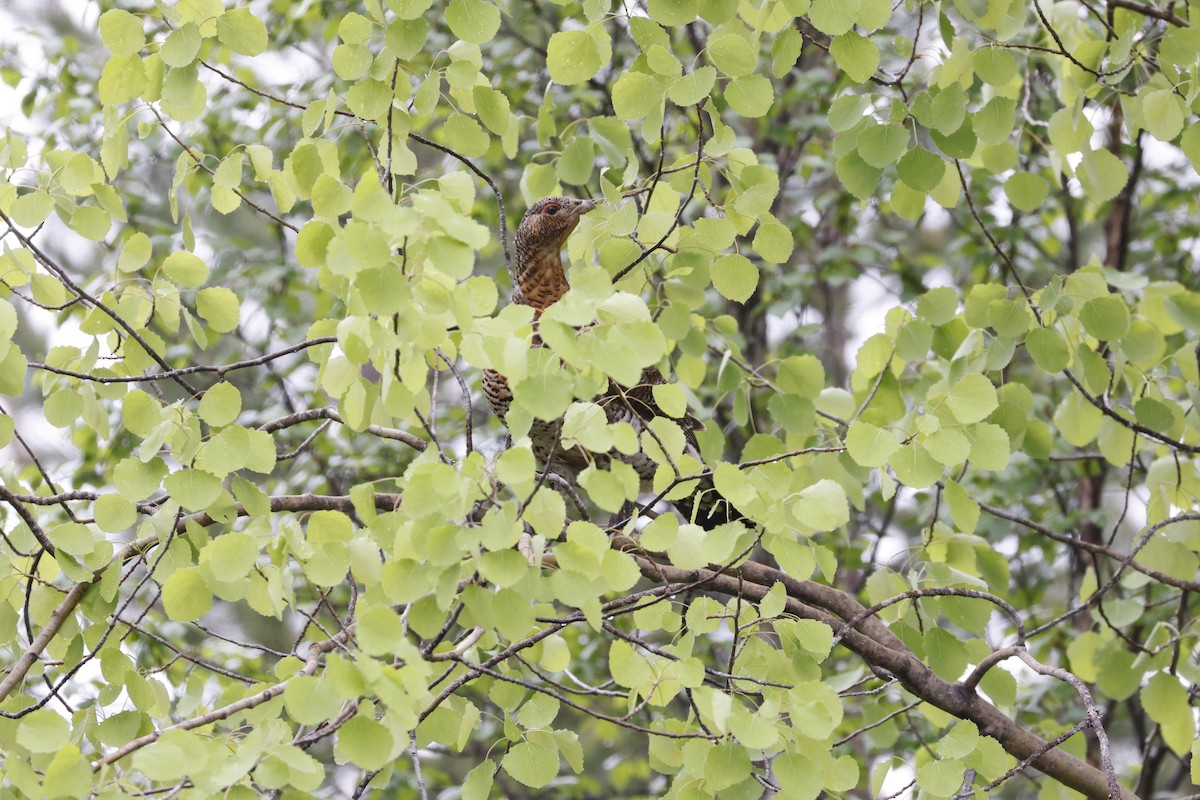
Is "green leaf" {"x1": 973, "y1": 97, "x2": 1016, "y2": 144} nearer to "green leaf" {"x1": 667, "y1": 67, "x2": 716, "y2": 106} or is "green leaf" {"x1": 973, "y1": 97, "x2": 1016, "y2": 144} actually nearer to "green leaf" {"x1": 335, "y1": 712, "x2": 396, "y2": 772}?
"green leaf" {"x1": 667, "y1": 67, "x2": 716, "y2": 106}

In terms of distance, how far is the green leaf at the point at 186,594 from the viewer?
1879 mm

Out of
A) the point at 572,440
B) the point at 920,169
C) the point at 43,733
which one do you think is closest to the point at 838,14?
the point at 920,169

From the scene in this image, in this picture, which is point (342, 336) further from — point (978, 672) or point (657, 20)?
point (978, 672)

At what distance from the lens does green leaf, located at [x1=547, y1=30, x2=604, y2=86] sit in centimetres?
215

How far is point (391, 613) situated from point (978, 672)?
1384mm

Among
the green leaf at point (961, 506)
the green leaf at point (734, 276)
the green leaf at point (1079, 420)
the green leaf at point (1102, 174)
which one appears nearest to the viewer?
the green leaf at point (961, 506)

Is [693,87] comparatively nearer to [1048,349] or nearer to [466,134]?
[466,134]

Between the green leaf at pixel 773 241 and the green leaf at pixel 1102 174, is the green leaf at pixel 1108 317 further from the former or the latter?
the green leaf at pixel 773 241

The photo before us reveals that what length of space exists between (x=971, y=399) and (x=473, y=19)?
1.00 m

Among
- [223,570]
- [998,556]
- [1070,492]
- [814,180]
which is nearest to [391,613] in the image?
[223,570]

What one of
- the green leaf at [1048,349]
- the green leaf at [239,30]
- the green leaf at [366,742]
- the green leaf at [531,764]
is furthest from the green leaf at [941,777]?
the green leaf at [239,30]

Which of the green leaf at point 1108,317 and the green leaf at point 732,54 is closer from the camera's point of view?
the green leaf at point 732,54

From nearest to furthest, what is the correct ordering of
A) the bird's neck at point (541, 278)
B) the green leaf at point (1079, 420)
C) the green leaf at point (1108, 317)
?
the green leaf at point (1108, 317), the green leaf at point (1079, 420), the bird's neck at point (541, 278)

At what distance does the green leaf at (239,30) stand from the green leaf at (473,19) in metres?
0.38
